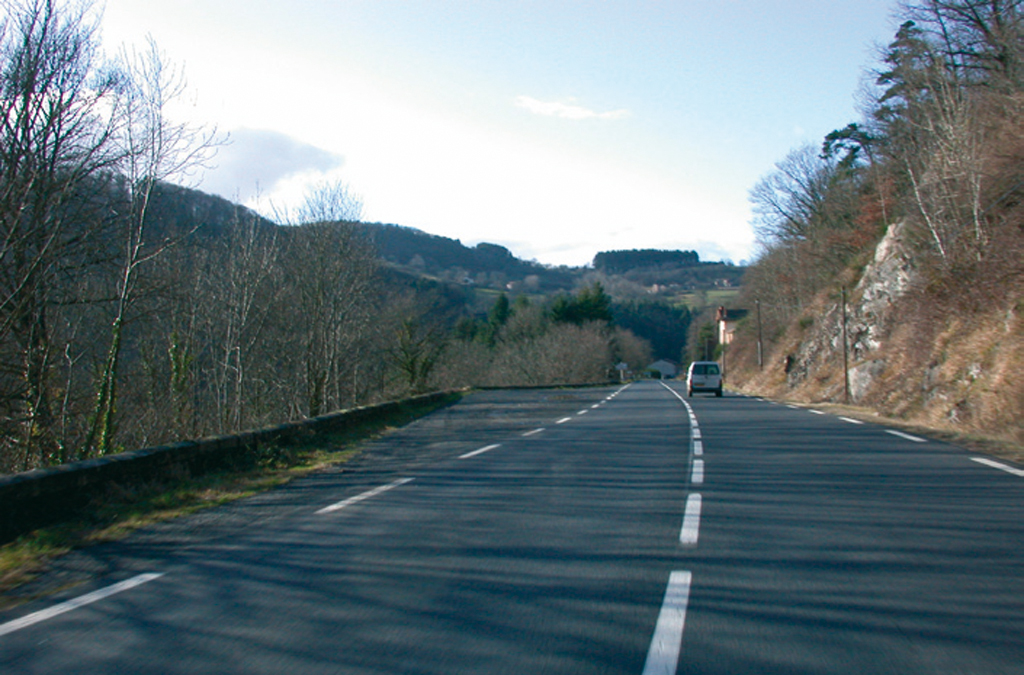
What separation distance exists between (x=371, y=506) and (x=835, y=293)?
41.0 metres

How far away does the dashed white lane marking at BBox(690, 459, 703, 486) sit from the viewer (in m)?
8.98

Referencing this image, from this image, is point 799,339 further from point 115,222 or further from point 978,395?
point 115,222

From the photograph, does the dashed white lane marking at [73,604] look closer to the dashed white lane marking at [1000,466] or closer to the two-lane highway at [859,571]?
the two-lane highway at [859,571]

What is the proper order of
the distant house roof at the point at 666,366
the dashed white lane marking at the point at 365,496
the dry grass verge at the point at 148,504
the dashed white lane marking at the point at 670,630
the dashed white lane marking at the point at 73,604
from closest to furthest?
1. the dashed white lane marking at the point at 670,630
2. the dashed white lane marking at the point at 73,604
3. the dry grass verge at the point at 148,504
4. the dashed white lane marking at the point at 365,496
5. the distant house roof at the point at 666,366

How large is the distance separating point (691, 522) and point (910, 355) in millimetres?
21058

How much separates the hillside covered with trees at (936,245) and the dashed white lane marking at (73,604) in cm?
1283

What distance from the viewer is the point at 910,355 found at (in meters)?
24.6

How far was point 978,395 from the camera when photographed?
16.6m

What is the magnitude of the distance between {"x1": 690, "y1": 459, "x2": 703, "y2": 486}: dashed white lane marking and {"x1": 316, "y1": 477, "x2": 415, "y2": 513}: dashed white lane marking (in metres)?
3.44

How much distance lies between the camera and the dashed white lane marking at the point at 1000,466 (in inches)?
360

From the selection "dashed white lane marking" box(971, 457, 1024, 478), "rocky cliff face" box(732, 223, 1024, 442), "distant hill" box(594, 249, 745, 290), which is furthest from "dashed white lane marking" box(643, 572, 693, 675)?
"distant hill" box(594, 249, 745, 290)

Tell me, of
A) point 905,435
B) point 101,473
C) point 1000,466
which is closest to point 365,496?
point 101,473

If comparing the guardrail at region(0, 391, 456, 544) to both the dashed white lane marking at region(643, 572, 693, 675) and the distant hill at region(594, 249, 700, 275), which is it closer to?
the dashed white lane marking at region(643, 572, 693, 675)

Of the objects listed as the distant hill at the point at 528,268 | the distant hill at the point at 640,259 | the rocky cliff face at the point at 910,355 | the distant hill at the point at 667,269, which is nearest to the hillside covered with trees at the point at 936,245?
the rocky cliff face at the point at 910,355
